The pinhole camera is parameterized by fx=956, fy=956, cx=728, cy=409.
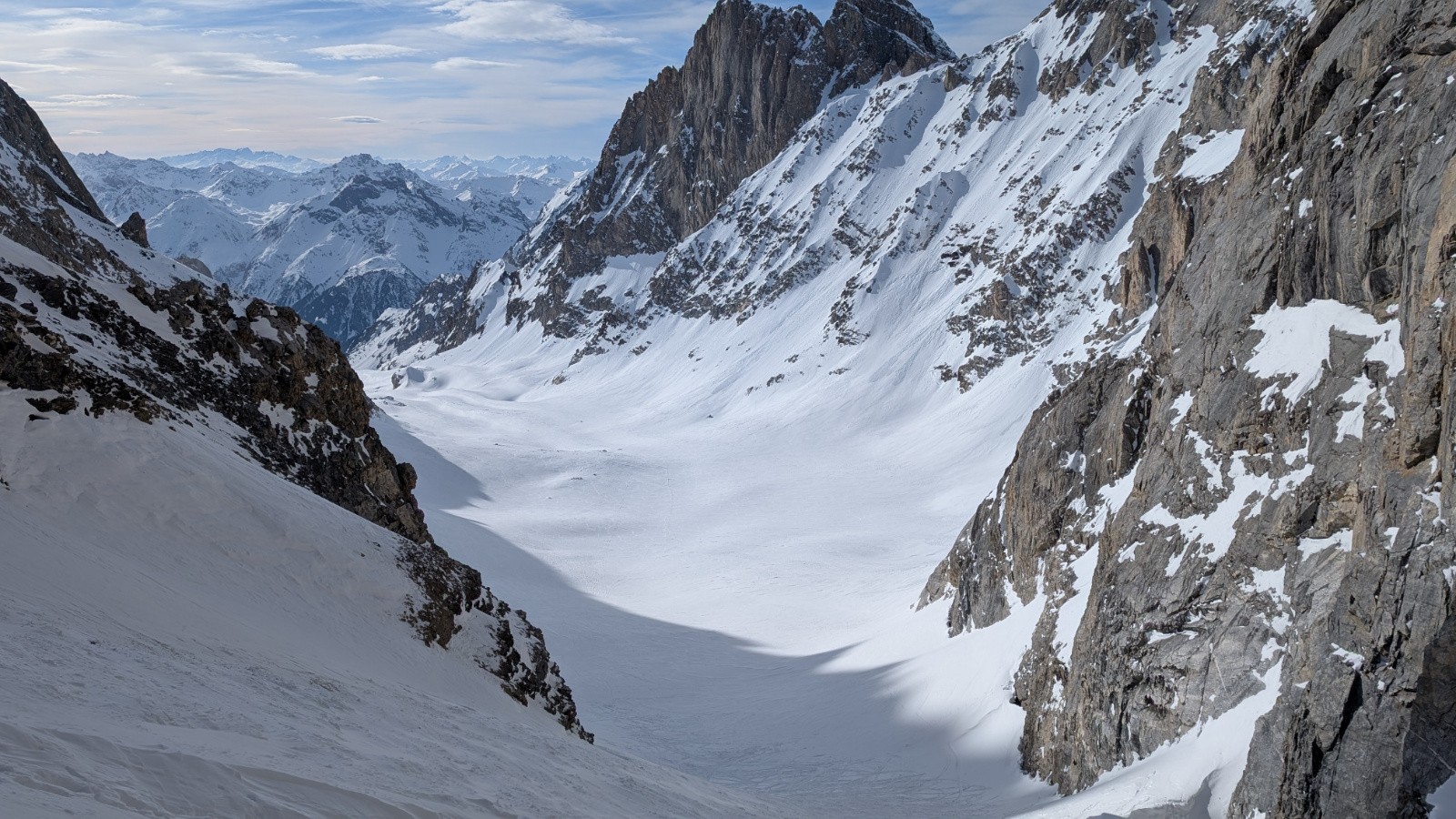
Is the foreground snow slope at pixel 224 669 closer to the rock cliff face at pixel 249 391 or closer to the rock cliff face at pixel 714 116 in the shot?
the rock cliff face at pixel 249 391

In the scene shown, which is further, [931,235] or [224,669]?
[931,235]

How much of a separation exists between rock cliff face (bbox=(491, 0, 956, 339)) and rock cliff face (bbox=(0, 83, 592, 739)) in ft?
411

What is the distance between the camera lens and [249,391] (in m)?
23.0

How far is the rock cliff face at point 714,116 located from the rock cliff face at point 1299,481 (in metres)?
121

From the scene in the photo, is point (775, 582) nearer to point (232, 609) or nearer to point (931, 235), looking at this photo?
A: point (232, 609)

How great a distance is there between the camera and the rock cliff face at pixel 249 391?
16891 mm

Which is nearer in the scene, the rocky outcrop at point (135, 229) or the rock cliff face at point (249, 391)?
the rock cliff face at point (249, 391)

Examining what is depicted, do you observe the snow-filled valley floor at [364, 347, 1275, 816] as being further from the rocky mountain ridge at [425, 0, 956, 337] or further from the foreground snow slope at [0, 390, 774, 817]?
the rocky mountain ridge at [425, 0, 956, 337]

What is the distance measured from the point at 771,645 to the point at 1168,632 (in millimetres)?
23946

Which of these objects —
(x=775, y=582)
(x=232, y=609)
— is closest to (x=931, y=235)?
(x=775, y=582)

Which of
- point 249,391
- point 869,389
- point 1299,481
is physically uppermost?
point 869,389

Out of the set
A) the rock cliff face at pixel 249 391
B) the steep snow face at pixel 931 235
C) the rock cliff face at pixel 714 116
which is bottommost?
the rock cliff face at pixel 249 391

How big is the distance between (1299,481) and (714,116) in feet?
481

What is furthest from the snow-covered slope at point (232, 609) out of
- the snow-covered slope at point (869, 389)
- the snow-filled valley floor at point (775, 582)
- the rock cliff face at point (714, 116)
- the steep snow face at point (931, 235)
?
the rock cliff face at point (714, 116)
